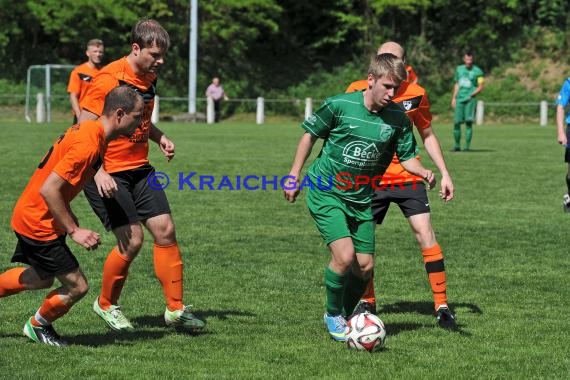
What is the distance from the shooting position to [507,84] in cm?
4338

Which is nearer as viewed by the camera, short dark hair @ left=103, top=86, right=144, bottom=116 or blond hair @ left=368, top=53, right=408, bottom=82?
short dark hair @ left=103, top=86, right=144, bottom=116

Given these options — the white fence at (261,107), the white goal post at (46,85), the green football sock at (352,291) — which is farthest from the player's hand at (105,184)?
the white goal post at (46,85)

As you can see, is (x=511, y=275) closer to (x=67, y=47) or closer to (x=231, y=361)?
(x=231, y=361)

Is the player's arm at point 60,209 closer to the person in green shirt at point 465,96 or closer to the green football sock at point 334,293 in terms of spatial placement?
the green football sock at point 334,293

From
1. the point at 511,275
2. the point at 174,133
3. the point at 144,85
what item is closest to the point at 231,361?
the point at 144,85

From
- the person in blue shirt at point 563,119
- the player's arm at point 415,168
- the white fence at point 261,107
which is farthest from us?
the white fence at point 261,107

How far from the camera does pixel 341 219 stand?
639 cm

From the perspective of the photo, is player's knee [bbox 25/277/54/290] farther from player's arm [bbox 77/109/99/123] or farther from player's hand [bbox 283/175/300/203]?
player's hand [bbox 283/175/300/203]

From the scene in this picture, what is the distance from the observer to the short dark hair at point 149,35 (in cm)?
641

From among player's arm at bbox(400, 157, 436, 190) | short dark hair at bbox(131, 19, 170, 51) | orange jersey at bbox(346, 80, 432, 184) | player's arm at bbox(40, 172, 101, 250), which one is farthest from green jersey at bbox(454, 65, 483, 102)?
player's arm at bbox(40, 172, 101, 250)

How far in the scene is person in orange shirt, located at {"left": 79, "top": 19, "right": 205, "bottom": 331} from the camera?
21.4ft

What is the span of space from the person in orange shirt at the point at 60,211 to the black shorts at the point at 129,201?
2.05 feet

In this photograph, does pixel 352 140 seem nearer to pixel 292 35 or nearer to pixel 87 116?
pixel 87 116

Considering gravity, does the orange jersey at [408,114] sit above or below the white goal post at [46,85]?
above
